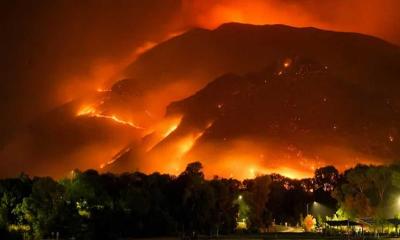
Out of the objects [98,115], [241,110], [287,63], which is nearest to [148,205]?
[241,110]

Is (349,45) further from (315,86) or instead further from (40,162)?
Result: (40,162)

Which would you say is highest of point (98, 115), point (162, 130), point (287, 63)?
point (287, 63)

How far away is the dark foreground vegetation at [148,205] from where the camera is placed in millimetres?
46656

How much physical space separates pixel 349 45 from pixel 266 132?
51177 millimetres

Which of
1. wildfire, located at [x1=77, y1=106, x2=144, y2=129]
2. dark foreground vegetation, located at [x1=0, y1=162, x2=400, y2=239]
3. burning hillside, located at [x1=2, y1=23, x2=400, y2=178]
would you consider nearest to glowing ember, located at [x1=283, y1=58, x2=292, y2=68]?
burning hillside, located at [x1=2, y1=23, x2=400, y2=178]

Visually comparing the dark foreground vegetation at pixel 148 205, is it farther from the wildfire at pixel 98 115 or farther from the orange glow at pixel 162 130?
the wildfire at pixel 98 115

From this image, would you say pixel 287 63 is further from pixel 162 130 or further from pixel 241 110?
pixel 162 130

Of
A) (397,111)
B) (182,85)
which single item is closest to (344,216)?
(397,111)

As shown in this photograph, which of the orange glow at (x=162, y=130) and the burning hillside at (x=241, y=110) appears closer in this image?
the burning hillside at (x=241, y=110)

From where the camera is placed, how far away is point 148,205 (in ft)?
176

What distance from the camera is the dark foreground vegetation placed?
46656 millimetres

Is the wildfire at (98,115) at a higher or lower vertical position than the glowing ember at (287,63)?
lower

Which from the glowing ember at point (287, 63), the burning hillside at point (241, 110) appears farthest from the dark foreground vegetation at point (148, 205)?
the glowing ember at point (287, 63)

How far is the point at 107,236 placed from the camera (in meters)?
45.1
